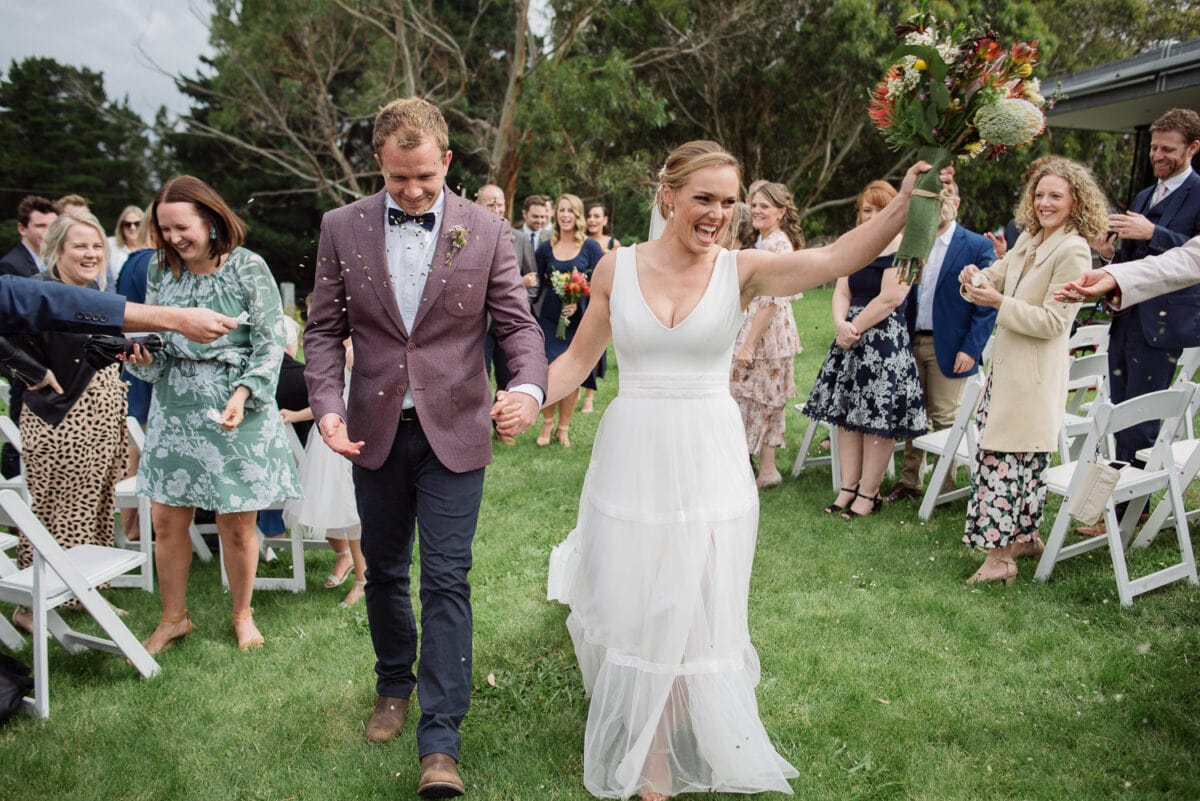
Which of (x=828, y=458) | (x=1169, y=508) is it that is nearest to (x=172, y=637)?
(x=828, y=458)

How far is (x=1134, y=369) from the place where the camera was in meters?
5.90

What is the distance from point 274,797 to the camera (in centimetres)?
317

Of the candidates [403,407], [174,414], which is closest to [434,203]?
[403,407]

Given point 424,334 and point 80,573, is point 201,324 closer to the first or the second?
point 424,334

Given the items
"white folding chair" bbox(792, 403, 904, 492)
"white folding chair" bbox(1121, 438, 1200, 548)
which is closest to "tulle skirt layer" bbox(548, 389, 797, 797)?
"white folding chair" bbox(1121, 438, 1200, 548)

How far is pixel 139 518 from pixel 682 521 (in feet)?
12.9

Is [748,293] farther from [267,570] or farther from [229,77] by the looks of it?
[229,77]

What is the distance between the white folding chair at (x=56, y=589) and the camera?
12.1 feet

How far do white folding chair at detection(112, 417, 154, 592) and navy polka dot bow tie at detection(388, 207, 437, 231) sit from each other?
2.68 metres

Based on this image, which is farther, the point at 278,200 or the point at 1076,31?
the point at 278,200

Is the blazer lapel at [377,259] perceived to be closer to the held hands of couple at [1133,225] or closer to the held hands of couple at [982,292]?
the held hands of couple at [982,292]

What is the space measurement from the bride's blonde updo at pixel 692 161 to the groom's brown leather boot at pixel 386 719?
2431 millimetres

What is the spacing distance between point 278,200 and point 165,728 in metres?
31.9

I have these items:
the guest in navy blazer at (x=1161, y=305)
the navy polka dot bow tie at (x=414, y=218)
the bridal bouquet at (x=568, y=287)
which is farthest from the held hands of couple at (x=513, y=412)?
the bridal bouquet at (x=568, y=287)
